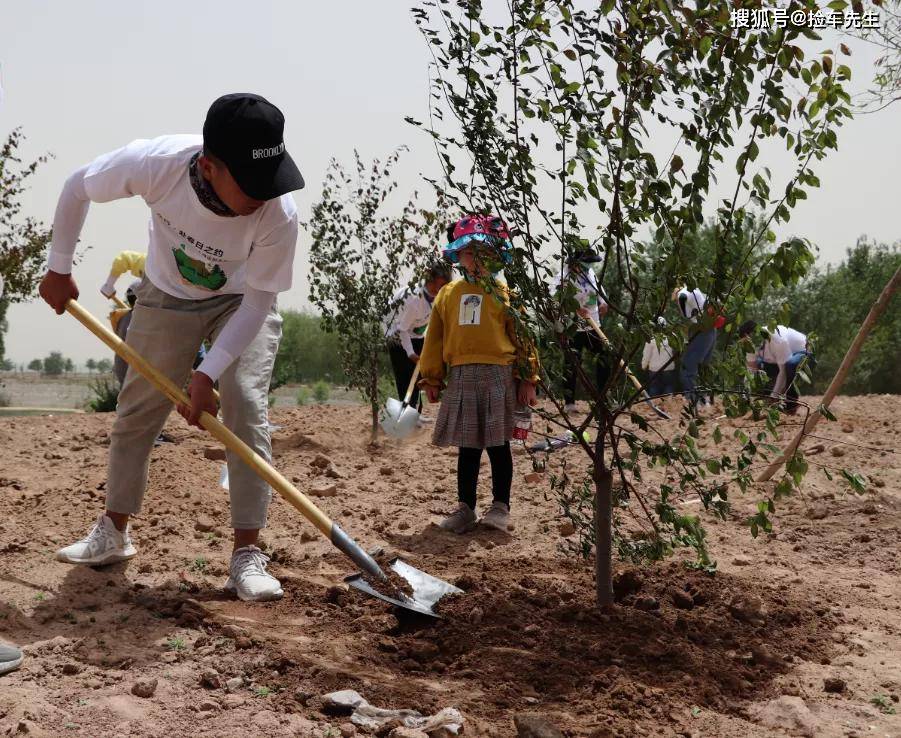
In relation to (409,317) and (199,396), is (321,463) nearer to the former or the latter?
(409,317)

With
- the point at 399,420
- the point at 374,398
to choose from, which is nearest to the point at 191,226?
the point at 399,420

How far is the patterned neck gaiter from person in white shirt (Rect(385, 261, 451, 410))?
4995 millimetres

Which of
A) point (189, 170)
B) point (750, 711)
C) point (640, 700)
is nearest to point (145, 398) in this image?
point (189, 170)

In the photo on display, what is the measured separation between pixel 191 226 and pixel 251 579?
141cm

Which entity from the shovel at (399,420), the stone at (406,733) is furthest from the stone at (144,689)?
the shovel at (399,420)

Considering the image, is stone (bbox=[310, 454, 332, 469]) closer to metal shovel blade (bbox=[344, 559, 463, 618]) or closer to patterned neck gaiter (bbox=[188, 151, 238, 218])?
metal shovel blade (bbox=[344, 559, 463, 618])

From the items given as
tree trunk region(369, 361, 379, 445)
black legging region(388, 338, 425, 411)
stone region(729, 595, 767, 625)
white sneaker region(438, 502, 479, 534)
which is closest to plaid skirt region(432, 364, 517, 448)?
white sneaker region(438, 502, 479, 534)

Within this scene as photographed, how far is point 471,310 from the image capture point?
5238 millimetres

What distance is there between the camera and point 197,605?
376 centimetres

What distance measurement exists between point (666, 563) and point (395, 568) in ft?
4.39

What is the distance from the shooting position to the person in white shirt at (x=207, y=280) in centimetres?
331

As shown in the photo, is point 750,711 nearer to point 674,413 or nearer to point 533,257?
point 533,257

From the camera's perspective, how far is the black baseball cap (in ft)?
10.6

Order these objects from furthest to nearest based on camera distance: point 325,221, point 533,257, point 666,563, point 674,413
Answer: point 674,413
point 325,221
point 666,563
point 533,257
